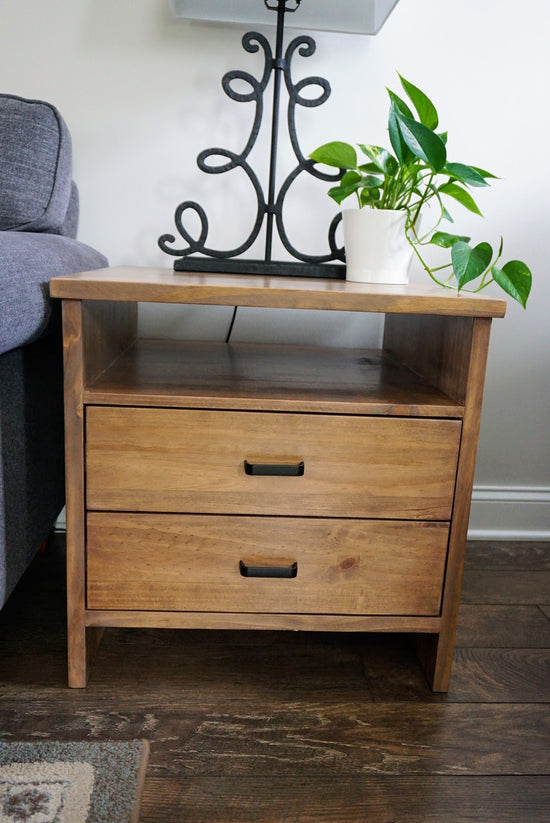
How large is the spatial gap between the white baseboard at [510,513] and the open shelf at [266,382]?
467 mm

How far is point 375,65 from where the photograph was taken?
133 centimetres

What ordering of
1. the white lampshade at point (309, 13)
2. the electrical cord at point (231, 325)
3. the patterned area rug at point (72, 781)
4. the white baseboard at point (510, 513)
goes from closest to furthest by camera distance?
1. the patterned area rug at point (72, 781)
2. the white lampshade at point (309, 13)
3. the electrical cord at point (231, 325)
4. the white baseboard at point (510, 513)

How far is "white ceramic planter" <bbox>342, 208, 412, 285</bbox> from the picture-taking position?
102 centimetres

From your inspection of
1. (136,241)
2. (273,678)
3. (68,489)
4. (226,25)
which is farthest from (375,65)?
(273,678)

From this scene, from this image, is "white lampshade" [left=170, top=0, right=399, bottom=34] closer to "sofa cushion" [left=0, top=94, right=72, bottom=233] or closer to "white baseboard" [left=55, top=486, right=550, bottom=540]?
"sofa cushion" [left=0, top=94, right=72, bottom=233]

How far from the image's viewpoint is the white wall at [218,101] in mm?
1296

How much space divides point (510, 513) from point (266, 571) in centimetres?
82

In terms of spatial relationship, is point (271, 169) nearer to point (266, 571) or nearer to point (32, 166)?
point (32, 166)

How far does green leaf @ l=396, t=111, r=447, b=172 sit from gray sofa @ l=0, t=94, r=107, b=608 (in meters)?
0.51

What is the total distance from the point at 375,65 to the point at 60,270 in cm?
79

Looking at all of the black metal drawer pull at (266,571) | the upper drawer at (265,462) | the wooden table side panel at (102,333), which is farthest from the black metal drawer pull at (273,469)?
the wooden table side panel at (102,333)

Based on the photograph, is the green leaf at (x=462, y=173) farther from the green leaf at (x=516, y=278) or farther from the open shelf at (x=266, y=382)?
the open shelf at (x=266, y=382)

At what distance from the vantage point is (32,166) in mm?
1083

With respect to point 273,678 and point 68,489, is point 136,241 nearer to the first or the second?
point 68,489
